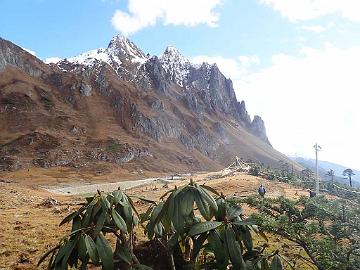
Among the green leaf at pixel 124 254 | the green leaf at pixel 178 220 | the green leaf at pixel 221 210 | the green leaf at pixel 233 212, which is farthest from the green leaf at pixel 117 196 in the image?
the green leaf at pixel 233 212

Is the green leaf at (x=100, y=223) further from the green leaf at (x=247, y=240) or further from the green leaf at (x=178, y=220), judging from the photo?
the green leaf at (x=247, y=240)

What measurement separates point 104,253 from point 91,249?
18cm

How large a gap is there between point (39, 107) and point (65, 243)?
13774cm

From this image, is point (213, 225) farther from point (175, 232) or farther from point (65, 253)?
point (65, 253)

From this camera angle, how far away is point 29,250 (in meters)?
15.2

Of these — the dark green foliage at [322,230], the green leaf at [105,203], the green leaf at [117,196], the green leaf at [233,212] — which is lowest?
the dark green foliage at [322,230]

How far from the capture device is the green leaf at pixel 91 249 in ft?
13.5

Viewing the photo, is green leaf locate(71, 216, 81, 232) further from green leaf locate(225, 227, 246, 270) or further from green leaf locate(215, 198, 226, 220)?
green leaf locate(225, 227, 246, 270)

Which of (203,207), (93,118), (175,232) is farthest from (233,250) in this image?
(93,118)

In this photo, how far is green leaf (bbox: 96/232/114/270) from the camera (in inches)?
166

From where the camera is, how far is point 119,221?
4.59 meters

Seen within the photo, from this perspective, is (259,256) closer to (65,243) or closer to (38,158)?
(65,243)

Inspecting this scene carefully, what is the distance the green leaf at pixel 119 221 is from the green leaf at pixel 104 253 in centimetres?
26

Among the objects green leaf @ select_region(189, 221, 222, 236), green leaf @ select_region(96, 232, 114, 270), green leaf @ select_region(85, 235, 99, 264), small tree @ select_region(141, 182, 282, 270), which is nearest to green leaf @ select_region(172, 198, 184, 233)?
small tree @ select_region(141, 182, 282, 270)
